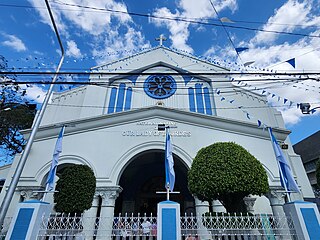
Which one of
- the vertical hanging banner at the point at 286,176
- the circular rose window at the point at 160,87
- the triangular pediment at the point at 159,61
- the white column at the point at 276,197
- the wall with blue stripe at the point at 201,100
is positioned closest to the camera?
the vertical hanging banner at the point at 286,176

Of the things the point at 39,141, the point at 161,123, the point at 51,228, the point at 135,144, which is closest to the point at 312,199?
the point at 161,123

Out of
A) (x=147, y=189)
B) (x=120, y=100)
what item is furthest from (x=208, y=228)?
(x=120, y=100)

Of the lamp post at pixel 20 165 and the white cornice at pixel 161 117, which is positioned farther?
the white cornice at pixel 161 117

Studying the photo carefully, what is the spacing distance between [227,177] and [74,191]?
5.37m

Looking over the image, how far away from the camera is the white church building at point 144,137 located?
932 centimetres

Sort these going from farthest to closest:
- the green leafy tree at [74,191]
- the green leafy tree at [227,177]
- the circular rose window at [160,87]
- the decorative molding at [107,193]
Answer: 1. the circular rose window at [160,87]
2. the decorative molding at [107,193]
3. the green leafy tree at [74,191]
4. the green leafy tree at [227,177]

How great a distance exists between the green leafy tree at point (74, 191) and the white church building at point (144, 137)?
1.41 metres

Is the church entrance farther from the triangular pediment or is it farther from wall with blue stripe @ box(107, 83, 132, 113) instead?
the triangular pediment

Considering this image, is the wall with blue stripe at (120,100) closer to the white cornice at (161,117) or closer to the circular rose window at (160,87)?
the circular rose window at (160,87)

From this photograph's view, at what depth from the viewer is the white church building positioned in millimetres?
9320

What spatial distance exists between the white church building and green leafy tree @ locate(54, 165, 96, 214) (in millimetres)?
1415

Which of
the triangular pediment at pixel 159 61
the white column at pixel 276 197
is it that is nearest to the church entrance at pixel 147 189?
the white column at pixel 276 197

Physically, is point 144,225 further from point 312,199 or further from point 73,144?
point 312,199

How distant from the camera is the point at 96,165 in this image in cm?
951
